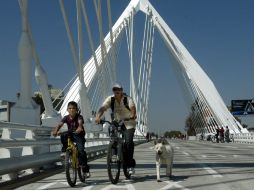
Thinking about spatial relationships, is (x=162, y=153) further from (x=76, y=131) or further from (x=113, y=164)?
(x=76, y=131)

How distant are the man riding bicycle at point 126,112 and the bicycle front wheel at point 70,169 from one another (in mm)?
962

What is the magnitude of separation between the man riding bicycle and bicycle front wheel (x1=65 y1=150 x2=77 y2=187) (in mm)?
962

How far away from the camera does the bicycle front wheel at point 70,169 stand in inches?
331

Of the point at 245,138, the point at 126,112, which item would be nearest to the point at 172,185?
the point at 126,112

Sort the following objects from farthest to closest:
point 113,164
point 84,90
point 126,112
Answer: point 84,90, point 126,112, point 113,164

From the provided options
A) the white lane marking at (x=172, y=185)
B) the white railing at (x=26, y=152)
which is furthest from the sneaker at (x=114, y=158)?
the white railing at (x=26, y=152)

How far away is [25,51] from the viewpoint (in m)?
12.6

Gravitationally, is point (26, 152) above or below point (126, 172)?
above

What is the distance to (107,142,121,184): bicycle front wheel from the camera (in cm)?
868

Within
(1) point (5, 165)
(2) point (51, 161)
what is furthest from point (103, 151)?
(1) point (5, 165)

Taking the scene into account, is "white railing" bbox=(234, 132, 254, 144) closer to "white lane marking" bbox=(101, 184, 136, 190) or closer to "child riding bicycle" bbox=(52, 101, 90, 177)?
"child riding bicycle" bbox=(52, 101, 90, 177)

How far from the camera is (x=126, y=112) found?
941cm

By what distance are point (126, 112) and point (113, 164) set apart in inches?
39.7

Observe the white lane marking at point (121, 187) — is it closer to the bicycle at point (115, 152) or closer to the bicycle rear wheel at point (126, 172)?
the bicycle at point (115, 152)
